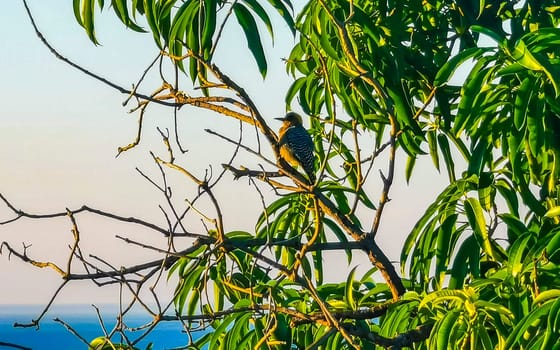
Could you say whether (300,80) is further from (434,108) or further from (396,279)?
(396,279)

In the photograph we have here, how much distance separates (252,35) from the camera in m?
2.16

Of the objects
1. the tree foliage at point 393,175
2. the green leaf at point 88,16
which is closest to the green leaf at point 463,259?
the tree foliage at point 393,175

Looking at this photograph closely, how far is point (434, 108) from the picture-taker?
278 cm

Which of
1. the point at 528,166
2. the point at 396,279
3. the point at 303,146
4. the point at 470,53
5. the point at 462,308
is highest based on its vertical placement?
the point at 303,146

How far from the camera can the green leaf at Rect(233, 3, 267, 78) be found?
7.09ft

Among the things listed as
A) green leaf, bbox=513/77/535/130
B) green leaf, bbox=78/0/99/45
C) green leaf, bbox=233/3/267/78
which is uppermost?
green leaf, bbox=78/0/99/45

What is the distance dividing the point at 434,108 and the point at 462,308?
999mm

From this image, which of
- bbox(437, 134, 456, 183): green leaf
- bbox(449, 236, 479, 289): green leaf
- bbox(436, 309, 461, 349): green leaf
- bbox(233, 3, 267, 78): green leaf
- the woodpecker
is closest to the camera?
bbox(436, 309, 461, 349): green leaf

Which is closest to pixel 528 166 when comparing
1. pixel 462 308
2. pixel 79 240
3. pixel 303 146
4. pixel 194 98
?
pixel 462 308

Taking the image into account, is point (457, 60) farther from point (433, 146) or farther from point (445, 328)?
point (433, 146)

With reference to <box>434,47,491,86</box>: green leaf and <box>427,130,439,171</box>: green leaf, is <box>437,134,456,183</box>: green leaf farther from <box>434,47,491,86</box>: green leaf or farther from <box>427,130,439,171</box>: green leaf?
<box>434,47,491,86</box>: green leaf

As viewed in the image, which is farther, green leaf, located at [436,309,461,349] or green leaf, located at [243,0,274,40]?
green leaf, located at [243,0,274,40]

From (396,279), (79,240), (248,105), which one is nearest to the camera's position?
(79,240)

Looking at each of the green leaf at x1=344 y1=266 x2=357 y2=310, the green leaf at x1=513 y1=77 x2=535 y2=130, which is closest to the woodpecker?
the green leaf at x1=344 y1=266 x2=357 y2=310
